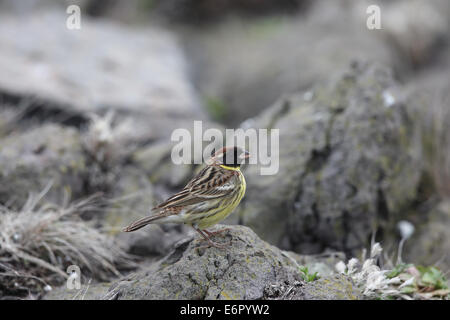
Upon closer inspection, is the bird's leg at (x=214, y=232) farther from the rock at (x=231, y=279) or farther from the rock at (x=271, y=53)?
the rock at (x=271, y=53)

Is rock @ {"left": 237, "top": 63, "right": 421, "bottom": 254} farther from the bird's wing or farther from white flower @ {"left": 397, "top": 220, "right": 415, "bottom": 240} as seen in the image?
the bird's wing

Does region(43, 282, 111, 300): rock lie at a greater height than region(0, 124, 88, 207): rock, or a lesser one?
lesser

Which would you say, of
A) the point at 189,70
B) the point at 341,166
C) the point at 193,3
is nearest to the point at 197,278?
the point at 341,166

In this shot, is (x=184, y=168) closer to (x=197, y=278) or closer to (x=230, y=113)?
(x=197, y=278)

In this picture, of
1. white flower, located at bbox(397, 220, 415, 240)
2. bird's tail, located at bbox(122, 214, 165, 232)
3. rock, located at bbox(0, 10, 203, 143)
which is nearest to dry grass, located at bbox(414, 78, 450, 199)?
white flower, located at bbox(397, 220, 415, 240)

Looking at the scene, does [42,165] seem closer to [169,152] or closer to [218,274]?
[169,152]

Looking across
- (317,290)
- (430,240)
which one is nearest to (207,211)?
(317,290)

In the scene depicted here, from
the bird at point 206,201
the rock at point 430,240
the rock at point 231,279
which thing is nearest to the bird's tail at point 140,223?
the bird at point 206,201
